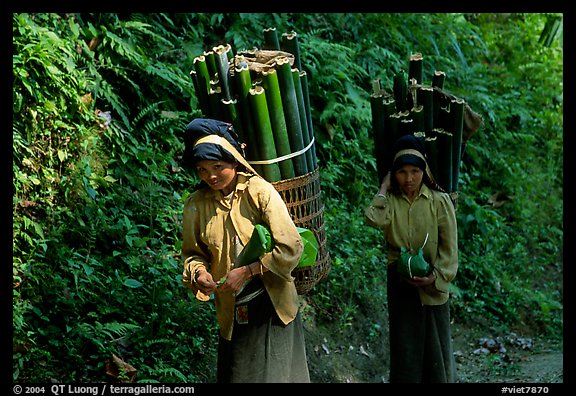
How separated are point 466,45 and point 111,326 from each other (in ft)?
26.8

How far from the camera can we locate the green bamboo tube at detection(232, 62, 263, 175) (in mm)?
4316

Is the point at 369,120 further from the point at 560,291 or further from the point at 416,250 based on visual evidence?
the point at 416,250

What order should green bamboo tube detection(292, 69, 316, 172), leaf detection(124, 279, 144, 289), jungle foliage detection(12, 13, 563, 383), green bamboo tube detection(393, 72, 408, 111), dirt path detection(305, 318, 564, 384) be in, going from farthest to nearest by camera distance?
dirt path detection(305, 318, 564, 384) → leaf detection(124, 279, 144, 289) → jungle foliage detection(12, 13, 563, 383) → green bamboo tube detection(393, 72, 408, 111) → green bamboo tube detection(292, 69, 316, 172)

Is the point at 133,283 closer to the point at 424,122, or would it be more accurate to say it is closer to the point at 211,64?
the point at 211,64

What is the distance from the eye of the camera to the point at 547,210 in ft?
34.6

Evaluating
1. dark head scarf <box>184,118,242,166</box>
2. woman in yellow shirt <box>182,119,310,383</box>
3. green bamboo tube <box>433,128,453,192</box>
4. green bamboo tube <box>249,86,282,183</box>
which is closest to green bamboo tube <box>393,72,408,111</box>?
green bamboo tube <box>433,128,453,192</box>

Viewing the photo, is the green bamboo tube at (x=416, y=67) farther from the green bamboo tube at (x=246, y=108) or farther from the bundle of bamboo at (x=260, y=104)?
the green bamboo tube at (x=246, y=108)

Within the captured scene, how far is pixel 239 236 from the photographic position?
4094mm

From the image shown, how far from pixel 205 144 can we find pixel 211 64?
817mm

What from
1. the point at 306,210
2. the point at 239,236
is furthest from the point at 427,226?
the point at 239,236

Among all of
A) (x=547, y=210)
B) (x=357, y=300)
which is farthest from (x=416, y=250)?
(x=547, y=210)

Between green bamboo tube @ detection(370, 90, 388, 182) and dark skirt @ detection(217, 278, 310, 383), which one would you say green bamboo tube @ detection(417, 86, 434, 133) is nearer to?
green bamboo tube @ detection(370, 90, 388, 182)

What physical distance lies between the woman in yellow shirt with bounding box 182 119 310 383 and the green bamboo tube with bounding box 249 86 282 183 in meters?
0.24

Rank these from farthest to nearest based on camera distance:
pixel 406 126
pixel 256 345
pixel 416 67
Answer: pixel 416 67
pixel 406 126
pixel 256 345
